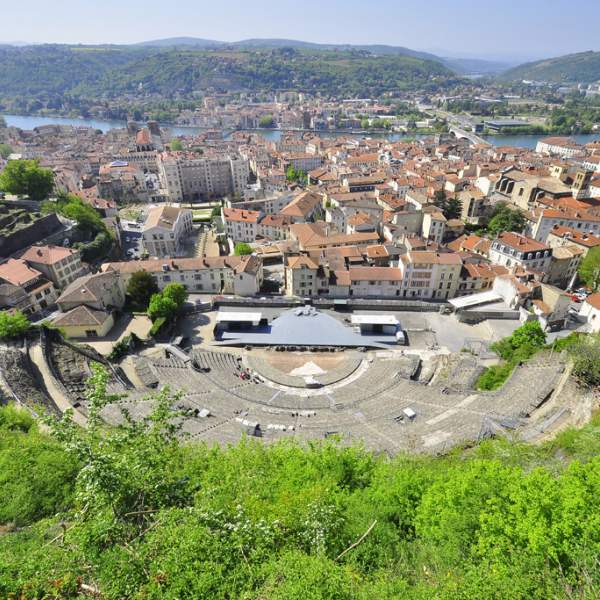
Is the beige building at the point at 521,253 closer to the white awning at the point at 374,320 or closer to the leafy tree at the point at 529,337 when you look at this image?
the leafy tree at the point at 529,337

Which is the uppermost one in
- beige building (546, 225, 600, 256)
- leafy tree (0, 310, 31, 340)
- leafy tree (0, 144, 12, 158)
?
leafy tree (0, 144, 12, 158)

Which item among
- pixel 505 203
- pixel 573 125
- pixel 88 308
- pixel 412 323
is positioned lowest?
pixel 412 323

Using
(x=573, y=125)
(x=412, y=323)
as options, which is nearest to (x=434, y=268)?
(x=412, y=323)

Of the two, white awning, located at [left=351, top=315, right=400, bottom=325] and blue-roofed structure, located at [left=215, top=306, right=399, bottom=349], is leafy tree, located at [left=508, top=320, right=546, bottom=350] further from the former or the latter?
white awning, located at [left=351, top=315, right=400, bottom=325]

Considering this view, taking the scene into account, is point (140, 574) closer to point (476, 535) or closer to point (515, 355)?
point (476, 535)

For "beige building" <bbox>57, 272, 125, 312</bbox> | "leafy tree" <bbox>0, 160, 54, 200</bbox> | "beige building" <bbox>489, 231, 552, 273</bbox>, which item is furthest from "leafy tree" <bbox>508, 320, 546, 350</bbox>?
"leafy tree" <bbox>0, 160, 54, 200</bbox>

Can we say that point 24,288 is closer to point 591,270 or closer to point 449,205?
point 449,205
